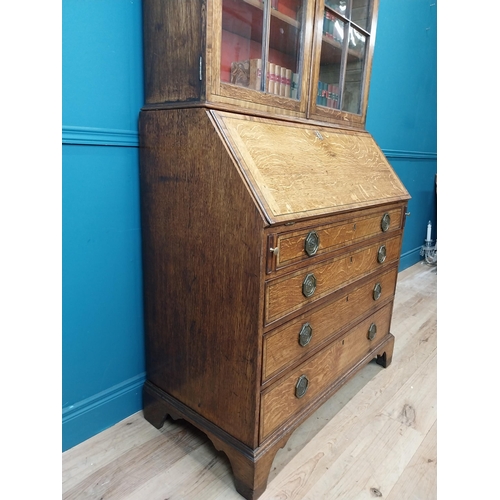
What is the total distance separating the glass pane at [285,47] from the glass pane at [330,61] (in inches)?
5.7

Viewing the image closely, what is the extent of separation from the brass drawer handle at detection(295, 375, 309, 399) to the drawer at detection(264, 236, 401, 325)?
28 centimetres

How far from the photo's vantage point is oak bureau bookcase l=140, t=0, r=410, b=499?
108cm

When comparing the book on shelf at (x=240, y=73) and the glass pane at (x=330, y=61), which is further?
the glass pane at (x=330, y=61)

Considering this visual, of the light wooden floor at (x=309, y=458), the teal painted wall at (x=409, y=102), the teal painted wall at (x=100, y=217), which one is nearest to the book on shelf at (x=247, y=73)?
the teal painted wall at (x=100, y=217)

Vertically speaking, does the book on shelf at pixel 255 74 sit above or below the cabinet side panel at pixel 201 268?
above

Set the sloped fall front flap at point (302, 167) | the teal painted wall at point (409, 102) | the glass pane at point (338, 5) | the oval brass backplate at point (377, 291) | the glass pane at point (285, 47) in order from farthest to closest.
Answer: the teal painted wall at point (409, 102)
the oval brass backplate at point (377, 291)
the glass pane at point (338, 5)
the glass pane at point (285, 47)
the sloped fall front flap at point (302, 167)

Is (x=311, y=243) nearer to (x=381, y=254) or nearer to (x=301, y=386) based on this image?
(x=301, y=386)

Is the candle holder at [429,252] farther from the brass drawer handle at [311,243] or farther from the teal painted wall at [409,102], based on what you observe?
the brass drawer handle at [311,243]

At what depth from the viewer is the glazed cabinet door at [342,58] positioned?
142cm

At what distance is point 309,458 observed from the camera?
1.40 m

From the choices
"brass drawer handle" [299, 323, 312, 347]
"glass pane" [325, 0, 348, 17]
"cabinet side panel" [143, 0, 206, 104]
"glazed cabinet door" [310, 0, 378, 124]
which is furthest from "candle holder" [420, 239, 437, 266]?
"cabinet side panel" [143, 0, 206, 104]

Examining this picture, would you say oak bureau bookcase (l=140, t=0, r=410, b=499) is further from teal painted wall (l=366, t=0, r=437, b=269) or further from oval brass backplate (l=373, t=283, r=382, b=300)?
teal painted wall (l=366, t=0, r=437, b=269)

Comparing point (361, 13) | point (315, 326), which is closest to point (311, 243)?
point (315, 326)
